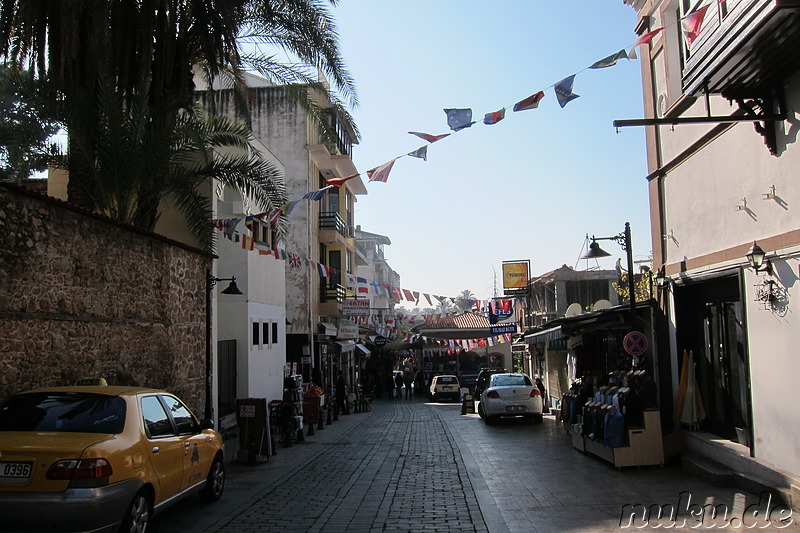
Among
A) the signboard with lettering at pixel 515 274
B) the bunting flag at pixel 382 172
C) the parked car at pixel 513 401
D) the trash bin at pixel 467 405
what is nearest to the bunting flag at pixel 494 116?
the bunting flag at pixel 382 172

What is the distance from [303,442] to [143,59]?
32.7 feet

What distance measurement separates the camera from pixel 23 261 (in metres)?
8.60

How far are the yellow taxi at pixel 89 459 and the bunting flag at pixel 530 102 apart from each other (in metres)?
6.82

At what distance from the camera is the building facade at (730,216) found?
854cm

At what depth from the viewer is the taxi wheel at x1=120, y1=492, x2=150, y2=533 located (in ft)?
21.6

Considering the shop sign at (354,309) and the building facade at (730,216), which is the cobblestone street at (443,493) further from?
the shop sign at (354,309)

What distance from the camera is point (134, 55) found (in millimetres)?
13336

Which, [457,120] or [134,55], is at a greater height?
[134,55]

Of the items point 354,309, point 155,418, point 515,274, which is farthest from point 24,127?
point 515,274

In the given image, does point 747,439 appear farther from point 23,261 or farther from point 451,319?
point 451,319

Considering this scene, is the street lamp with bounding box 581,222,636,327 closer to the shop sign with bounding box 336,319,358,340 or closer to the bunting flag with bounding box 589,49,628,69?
the bunting flag with bounding box 589,49,628,69

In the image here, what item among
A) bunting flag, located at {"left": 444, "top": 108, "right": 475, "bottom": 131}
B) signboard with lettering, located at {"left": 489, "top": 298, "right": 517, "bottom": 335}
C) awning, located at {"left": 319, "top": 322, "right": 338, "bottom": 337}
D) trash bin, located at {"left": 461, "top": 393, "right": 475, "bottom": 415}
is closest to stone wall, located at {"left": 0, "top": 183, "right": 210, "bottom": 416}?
bunting flag, located at {"left": 444, "top": 108, "right": 475, "bottom": 131}

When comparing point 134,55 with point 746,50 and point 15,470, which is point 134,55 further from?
point 746,50

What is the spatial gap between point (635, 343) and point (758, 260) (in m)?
4.52
